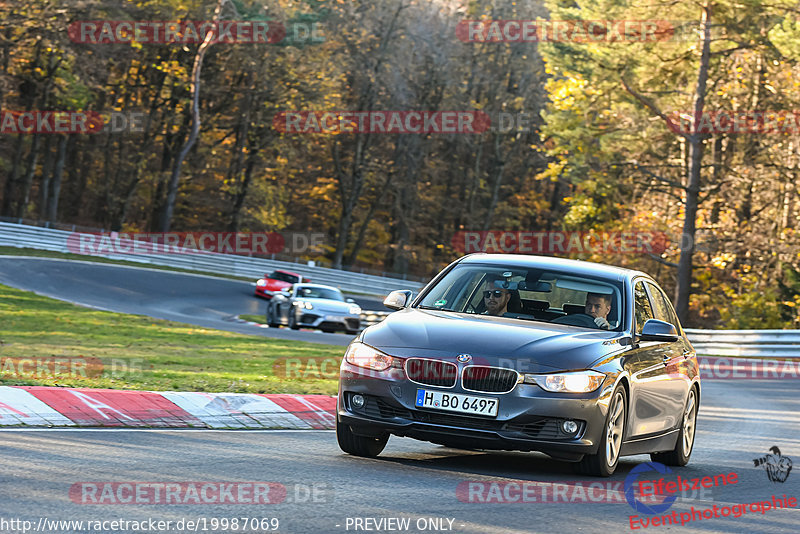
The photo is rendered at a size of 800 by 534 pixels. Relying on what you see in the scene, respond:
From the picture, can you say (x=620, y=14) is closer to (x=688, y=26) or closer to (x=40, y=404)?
(x=688, y=26)

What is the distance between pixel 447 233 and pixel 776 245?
127 feet

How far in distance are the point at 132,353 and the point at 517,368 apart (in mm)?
11572

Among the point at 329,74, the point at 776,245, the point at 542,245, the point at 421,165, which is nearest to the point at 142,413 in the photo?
the point at 776,245

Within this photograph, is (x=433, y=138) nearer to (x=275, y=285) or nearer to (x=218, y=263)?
(x=218, y=263)

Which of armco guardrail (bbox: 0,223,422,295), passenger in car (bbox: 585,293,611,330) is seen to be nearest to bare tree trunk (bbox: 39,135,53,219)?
armco guardrail (bbox: 0,223,422,295)

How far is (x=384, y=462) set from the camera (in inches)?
338

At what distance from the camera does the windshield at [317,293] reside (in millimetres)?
31969

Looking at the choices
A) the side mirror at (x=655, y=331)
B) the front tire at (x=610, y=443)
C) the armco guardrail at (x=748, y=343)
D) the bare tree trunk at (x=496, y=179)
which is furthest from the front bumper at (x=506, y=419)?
the bare tree trunk at (x=496, y=179)

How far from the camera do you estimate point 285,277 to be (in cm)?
4688

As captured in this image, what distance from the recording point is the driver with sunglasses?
9203 millimetres

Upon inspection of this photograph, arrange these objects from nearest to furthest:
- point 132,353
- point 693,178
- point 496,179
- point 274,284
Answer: point 132,353, point 693,178, point 274,284, point 496,179

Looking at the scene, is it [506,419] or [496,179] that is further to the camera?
[496,179]

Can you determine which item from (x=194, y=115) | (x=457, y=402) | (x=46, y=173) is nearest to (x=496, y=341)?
(x=457, y=402)

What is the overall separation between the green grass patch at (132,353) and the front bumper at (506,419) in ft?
15.3
